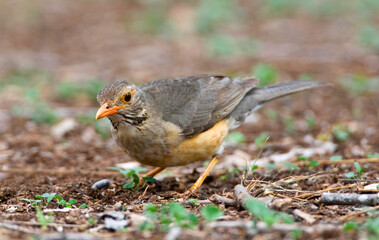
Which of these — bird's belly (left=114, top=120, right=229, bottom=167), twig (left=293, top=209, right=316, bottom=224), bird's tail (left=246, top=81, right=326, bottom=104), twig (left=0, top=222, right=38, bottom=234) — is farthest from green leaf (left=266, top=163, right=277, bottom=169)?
twig (left=0, top=222, right=38, bottom=234)

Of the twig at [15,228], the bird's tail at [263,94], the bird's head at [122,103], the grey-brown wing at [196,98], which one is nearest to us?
the twig at [15,228]

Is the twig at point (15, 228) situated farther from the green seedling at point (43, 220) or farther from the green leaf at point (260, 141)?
the green leaf at point (260, 141)

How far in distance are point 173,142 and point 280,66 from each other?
657 centimetres

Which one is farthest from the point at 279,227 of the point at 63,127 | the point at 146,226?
the point at 63,127

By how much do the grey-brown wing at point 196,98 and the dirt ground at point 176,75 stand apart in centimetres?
75

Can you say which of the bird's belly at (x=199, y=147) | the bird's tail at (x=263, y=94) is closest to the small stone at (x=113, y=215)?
the bird's belly at (x=199, y=147)

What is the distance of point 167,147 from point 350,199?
234 centimetres

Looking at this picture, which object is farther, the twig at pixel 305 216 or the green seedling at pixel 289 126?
the green seedling at pixel 289 126

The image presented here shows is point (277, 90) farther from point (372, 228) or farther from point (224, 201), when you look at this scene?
point (372, 228)

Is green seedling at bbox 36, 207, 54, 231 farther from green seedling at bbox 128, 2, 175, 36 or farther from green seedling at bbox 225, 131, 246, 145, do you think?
green seedling at bbox 128, 2, 175, 36

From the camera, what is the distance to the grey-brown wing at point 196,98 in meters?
6.70

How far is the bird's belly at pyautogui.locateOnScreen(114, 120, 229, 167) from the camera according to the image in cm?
627

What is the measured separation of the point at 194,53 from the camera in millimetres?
13766

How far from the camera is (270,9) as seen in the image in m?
16.9
